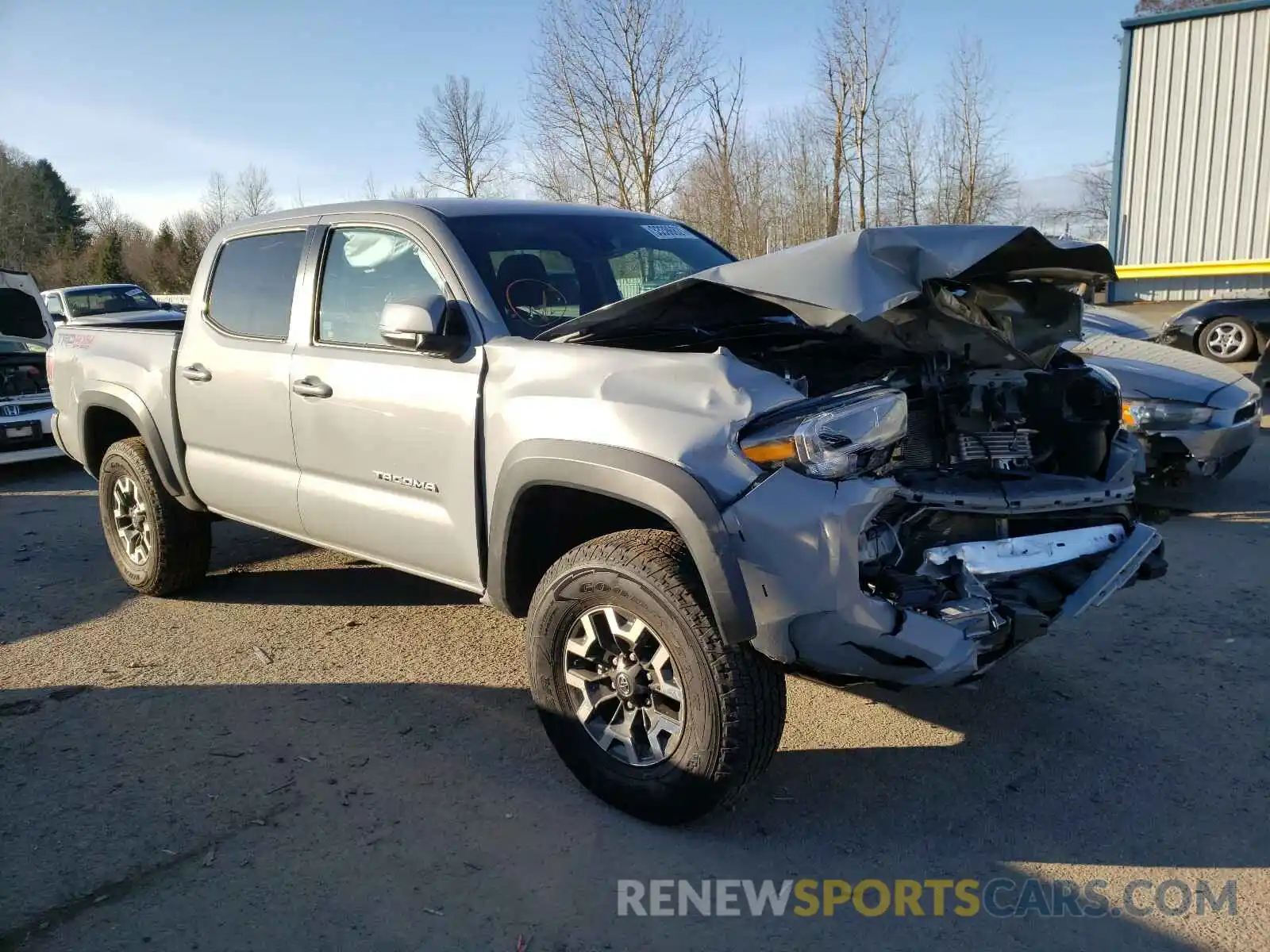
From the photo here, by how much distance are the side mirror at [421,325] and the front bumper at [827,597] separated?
133 cm

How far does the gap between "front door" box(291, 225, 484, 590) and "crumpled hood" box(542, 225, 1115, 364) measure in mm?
557

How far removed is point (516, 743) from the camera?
370cm

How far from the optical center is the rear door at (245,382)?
439cm

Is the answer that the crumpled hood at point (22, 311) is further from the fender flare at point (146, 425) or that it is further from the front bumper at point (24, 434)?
the fender flare at point (146, 425)

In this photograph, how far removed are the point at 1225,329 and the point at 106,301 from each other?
17924mm

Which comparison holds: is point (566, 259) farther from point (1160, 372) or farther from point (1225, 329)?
point (1225, 329)

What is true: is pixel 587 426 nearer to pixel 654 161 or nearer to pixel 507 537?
pixel 507 537

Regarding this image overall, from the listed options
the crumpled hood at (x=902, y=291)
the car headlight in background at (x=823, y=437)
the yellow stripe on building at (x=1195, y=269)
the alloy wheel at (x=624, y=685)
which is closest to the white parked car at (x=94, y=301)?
the crumpled hood at (x=902, y=291)

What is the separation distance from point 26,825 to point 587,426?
226cm

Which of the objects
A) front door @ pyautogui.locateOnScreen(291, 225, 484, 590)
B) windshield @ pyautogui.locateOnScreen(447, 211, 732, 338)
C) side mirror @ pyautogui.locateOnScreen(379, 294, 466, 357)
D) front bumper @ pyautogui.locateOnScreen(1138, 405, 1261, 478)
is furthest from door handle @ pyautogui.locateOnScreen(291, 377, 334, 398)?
front bumper @ pyautogui.locateOnScreen(1138, 405, 1261, 478)

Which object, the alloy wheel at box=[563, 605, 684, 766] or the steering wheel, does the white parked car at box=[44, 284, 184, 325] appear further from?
the alloy wheel at box=[563, 605, 684, 766]

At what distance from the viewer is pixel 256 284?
4707 mm

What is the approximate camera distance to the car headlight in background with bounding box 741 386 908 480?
9.02 feet

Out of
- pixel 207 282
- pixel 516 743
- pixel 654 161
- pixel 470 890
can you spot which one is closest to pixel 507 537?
pixel 516 743
